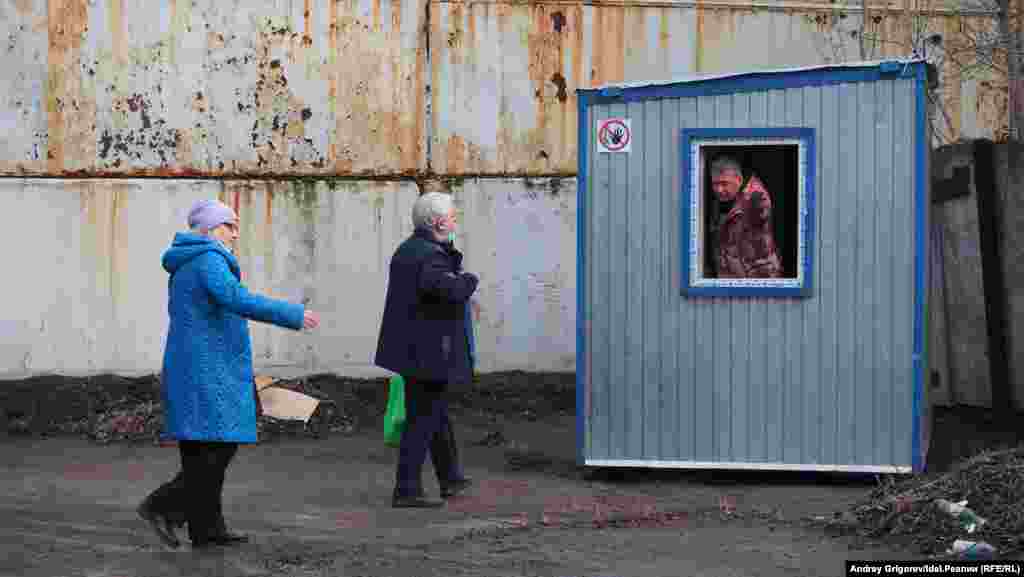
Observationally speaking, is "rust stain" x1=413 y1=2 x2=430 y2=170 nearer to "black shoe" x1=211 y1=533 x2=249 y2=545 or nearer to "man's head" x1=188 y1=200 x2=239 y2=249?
"man's head" x1=188 y1=200 x2=239 y2=249

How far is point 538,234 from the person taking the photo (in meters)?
12.7

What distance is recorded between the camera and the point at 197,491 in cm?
723

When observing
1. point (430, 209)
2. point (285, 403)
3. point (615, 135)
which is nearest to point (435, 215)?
point (430, 209)

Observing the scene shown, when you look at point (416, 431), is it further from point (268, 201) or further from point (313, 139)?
point (313, 139)

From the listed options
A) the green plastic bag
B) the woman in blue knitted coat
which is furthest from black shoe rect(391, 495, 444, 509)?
the woman in blue knitted coat

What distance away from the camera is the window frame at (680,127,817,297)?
935 cm

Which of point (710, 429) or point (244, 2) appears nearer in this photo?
point (710, 429)

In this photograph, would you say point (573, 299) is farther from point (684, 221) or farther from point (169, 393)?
point (169, 393)

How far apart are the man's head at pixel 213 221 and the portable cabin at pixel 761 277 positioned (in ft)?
9.21

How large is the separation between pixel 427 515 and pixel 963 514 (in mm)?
2576

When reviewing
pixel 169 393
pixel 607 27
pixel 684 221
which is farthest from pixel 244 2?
pixel 169 393

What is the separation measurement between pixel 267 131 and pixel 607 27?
8.63ft

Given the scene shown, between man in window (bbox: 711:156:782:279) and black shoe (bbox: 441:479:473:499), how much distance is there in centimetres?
184

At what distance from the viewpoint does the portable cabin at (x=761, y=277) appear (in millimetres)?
9281
